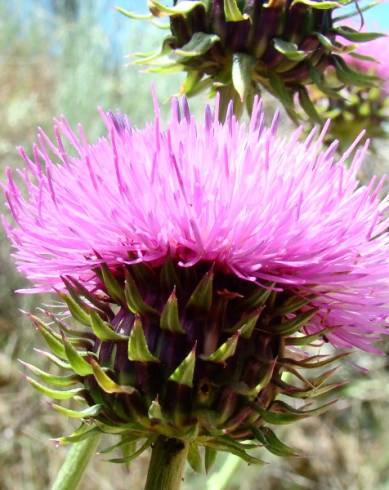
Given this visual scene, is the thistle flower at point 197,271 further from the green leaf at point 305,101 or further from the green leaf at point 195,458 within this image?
the green leaf at point 305,101

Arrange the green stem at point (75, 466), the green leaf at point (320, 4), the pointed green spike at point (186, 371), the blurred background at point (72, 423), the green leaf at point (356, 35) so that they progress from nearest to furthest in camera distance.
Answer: the pointed green spike at point (186, 371) → the green stem at point (75, 466) → the green leaf at point (320, 4) → the green leaf at point (356, 35) → the blurred background at point (72, 423)

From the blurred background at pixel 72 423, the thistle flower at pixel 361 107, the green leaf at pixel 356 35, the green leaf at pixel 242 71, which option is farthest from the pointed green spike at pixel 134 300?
the blurred background at pixel 72 423

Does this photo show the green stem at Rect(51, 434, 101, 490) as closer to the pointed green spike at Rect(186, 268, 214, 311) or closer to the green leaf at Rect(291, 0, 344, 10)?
the pointed green spike at Rect(186, 268, 214, 311)

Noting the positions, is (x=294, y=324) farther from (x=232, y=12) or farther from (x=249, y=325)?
(x=232, y=12)

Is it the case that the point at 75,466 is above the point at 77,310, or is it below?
below

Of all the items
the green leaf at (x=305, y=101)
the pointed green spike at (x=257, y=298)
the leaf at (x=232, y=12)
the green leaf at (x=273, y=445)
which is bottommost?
the green leaf at (x=273, y=445)

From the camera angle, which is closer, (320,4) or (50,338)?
(50,338)

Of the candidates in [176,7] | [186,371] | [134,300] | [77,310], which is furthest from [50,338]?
[176,7]

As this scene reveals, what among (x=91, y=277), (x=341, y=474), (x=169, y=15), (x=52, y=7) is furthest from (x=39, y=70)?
(x=91, y=277)
